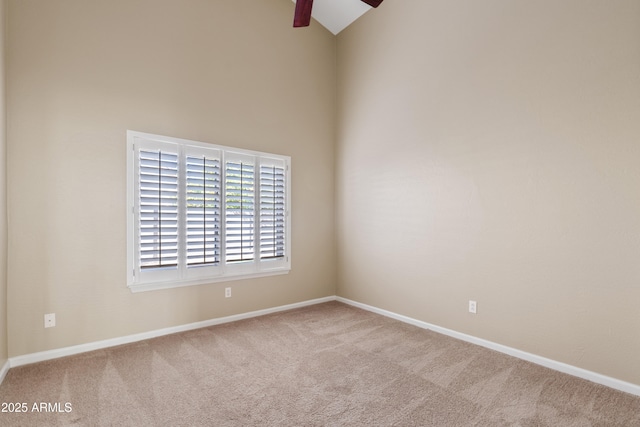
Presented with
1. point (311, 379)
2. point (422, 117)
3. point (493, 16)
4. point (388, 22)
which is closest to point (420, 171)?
point (422, 117)

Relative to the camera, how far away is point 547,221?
2605 millimetres

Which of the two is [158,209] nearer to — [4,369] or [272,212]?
[272,212]

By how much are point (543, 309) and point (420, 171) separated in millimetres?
1718

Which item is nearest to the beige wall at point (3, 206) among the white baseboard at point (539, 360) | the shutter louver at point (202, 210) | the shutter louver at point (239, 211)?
the shutter louver at point (202, 210)

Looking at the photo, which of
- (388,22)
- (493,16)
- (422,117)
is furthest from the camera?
(388,22)

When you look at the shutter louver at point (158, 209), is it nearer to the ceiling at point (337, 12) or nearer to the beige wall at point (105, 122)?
the beige wall at point (105, 122)

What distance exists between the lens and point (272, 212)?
4000 mm

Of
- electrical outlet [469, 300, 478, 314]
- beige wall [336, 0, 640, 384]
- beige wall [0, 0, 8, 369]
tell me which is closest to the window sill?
beige wall [0, 0, 8, 369]

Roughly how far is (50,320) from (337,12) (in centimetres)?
464

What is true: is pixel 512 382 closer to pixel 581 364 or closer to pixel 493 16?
pixel 581 364

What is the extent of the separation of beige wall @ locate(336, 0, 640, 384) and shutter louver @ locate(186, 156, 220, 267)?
1860 millimetres

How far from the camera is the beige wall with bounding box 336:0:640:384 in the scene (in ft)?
7.50

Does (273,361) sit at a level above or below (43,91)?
below

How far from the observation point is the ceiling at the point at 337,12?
409 cm
